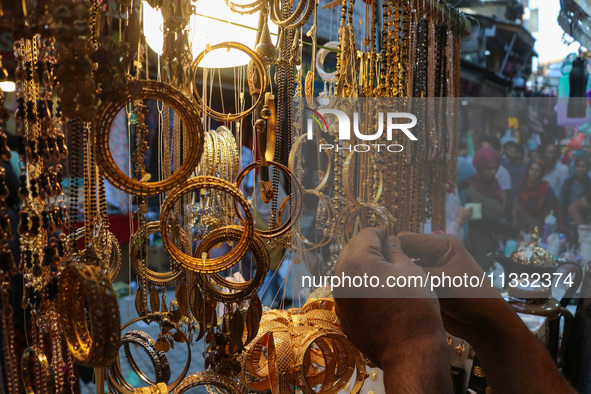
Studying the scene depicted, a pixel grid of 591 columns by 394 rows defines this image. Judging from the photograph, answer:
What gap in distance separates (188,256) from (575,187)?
542mm

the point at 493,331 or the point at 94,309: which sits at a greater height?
the point at 94,309

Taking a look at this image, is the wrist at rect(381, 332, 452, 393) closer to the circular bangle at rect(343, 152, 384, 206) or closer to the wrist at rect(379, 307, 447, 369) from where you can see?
the wrist at rect(379, 307, 447, 369)

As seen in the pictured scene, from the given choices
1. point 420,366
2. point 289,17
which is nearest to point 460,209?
point 420,366

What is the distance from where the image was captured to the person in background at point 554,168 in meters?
0.63

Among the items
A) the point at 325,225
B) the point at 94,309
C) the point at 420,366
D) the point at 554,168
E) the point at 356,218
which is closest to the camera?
the point at 94,309

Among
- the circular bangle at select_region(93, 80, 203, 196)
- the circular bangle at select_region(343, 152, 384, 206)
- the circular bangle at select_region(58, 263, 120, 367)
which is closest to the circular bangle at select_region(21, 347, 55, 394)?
the circular bangle at select_region(58, 263, 120, 367)

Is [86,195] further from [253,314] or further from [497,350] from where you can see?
[497,350]

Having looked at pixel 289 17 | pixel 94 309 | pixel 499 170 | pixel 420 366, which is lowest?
pixel 420 366

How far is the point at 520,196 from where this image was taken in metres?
0.65

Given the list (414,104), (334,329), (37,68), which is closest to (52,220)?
(37,68)

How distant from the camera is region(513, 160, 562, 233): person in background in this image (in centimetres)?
64

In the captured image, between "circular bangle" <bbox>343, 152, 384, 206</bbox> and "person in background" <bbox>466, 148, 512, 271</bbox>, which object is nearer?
"person in background" <bbox>466, 148, 512, 271</bbox>

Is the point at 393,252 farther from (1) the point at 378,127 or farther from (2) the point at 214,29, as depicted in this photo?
(2) the point at 214,29

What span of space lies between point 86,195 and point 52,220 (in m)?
0.05
